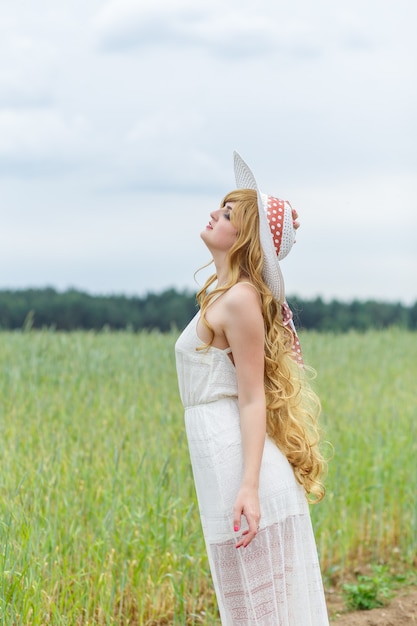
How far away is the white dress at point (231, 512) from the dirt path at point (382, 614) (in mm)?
1571

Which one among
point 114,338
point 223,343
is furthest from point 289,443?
point 114,338

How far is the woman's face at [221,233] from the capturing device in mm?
2881

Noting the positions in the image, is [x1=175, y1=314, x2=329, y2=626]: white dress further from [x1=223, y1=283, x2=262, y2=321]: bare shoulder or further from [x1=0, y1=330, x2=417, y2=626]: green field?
[x1=0, y1=330, x2=417, y2=626]: green field

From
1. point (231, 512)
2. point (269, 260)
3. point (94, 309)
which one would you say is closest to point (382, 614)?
point (231, 512)

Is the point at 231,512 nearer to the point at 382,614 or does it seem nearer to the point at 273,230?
the point at 273,230

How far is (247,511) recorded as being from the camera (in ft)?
8.64

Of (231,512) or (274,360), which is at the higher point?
(274,360)

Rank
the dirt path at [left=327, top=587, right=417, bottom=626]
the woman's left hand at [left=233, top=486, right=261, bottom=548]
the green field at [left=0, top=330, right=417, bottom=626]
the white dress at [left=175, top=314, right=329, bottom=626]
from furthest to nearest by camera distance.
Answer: the dirt path at [left=327, top=587, right=417, bottom=626] → the green field at [left=0, top=330, right=417, bottom=626] → the white dress at [left=175, top=314, right=329, bottom=626] → the woman's left hand at [left=233, top=486, right=261, bottom=548]

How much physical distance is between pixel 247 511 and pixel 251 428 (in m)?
0.25

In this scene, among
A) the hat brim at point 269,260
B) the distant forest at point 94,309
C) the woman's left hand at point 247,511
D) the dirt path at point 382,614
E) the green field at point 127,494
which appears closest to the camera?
the woman's left hand at point 247,511

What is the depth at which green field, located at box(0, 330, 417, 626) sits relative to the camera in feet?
12.5

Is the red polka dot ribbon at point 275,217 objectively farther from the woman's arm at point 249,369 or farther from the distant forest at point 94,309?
the distant forest at point 94,309

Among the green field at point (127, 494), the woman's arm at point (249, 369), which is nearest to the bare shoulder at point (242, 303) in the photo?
the woman's arm at point (249, 369)

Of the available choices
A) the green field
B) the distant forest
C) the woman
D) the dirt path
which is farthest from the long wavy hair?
the distant forest
